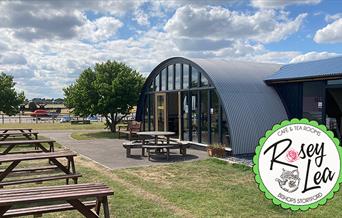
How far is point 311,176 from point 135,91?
54.7ft

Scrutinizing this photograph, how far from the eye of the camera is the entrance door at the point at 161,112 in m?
17.2

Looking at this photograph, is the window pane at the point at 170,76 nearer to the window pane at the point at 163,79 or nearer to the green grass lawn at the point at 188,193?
the window pane at the point at 163,79

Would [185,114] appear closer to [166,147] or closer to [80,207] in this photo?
[166,147]

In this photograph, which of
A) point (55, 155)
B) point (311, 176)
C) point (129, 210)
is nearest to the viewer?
point (311, 176)

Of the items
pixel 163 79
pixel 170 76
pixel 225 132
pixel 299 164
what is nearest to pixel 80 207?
pixel 299 164

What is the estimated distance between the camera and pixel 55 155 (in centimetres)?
722

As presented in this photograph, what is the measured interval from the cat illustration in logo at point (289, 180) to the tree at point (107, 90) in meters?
16.3

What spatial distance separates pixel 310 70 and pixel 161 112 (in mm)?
7350

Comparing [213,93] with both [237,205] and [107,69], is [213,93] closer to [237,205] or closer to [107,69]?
[237,205]

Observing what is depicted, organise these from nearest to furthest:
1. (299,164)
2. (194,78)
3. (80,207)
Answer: (299,164), (80,207), (194,78)

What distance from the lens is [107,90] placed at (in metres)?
19.7

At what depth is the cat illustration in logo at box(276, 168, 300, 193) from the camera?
3938 mm

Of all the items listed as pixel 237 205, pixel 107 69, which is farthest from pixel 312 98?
pixel 107 69

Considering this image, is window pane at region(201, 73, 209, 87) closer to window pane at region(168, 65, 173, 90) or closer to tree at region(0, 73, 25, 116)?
window pane at region(168, 65, 173, 90)
